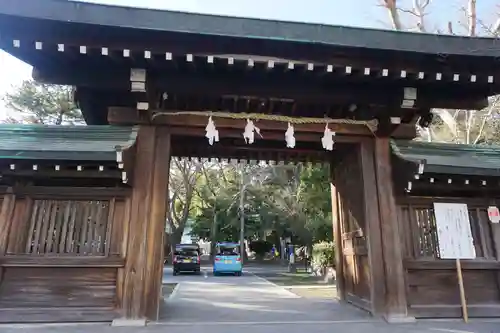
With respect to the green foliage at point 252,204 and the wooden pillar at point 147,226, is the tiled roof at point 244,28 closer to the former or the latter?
the wooden pillar at point 147,226

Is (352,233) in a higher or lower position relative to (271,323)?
higher

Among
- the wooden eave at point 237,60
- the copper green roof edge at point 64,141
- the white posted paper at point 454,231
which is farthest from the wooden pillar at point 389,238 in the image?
the copper green roof edge at point 64,141

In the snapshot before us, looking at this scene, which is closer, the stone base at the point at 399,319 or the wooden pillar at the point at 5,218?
the wooden pillar at the point at 5,218

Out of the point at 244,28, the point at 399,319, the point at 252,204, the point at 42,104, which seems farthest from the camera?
the point at 252,204

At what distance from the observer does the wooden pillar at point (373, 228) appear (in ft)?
19.3

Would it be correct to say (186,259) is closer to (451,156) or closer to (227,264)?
(227,264)

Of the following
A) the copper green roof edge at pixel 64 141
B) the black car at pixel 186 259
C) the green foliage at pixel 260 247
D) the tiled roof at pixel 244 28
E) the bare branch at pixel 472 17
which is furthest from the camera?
the green foliage at pixel 260 247

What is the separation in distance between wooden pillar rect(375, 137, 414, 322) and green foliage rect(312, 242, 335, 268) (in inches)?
353

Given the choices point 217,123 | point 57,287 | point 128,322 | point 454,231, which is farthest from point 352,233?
point 57,287

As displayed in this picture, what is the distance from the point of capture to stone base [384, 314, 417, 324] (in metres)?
5.63

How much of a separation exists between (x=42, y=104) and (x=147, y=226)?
637 inches

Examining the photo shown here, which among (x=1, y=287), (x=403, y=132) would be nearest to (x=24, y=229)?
(x=1, y=287)

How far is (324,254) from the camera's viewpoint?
16.0 m

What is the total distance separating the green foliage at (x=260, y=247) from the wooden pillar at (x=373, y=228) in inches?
1242
